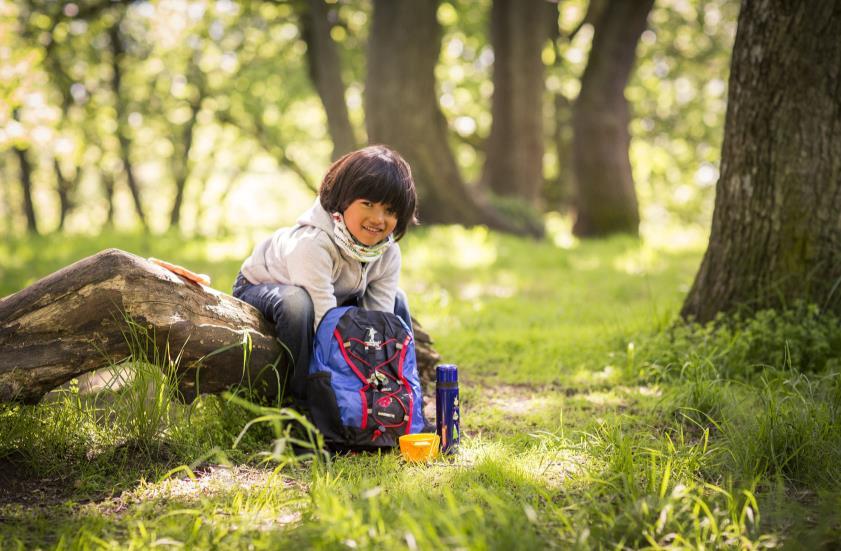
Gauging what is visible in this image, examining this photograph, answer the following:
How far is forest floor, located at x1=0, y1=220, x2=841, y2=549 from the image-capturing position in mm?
2324

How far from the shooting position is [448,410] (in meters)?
3.21

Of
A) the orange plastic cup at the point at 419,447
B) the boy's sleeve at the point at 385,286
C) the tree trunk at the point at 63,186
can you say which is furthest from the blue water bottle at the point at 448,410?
the tree trunk at the point at 63,186

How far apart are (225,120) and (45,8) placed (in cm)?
950

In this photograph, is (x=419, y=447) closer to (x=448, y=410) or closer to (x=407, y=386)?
(x=448, y=410)

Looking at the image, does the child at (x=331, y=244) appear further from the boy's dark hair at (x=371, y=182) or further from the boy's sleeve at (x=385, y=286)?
the boy's sleeve at (x=385, y=286)

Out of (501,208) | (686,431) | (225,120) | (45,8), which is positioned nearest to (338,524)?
(686,431)

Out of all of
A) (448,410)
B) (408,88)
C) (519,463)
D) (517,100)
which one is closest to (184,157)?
(517,100)

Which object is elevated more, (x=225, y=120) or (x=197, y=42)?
(x=197, y=42)

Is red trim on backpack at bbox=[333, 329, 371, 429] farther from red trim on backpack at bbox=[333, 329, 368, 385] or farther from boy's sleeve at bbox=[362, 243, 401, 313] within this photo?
boy's sleeve at bbox=[362, 243, 401, 313]

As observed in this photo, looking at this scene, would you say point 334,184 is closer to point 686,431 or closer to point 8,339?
point 8,339

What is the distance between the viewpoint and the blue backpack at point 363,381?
10.7 ft

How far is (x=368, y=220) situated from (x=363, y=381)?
0.79 meters

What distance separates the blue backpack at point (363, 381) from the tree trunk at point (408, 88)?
667cm

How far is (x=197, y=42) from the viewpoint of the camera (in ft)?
60.0
